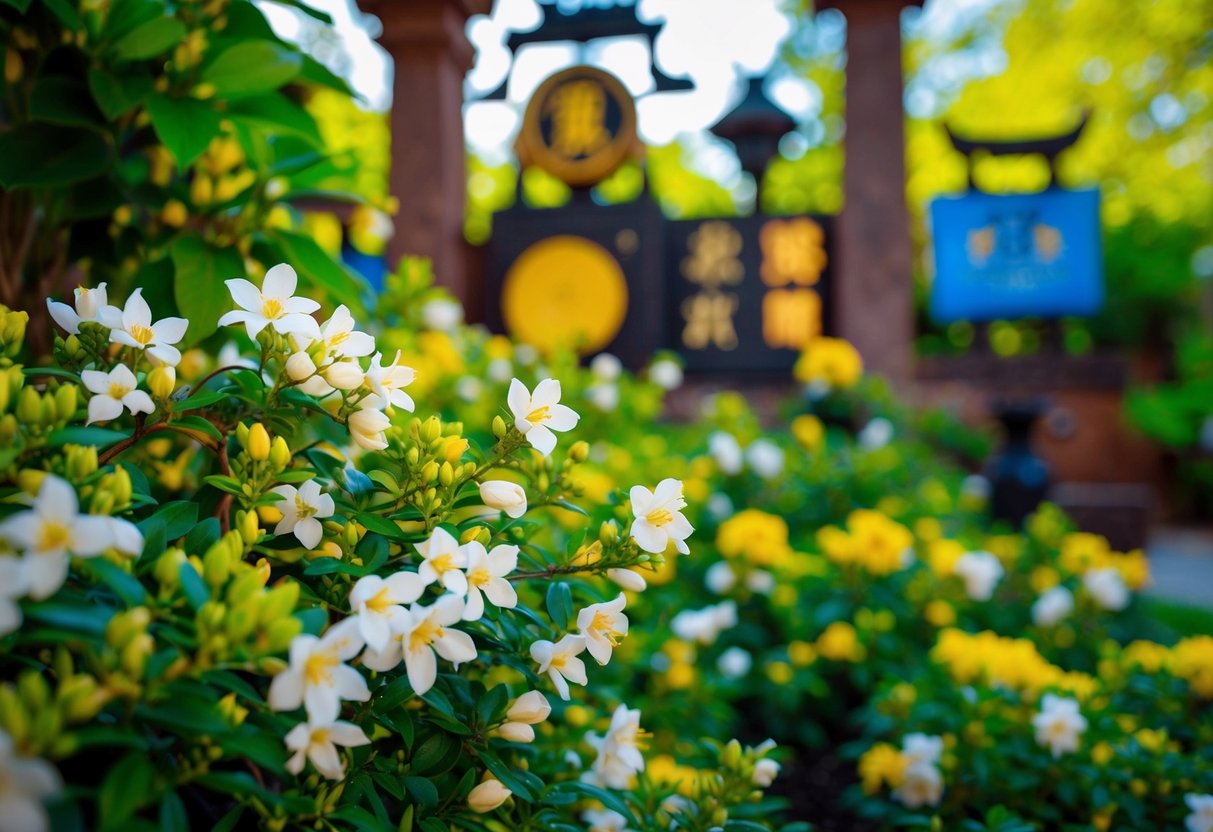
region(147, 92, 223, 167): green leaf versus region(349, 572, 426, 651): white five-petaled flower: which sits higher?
region(147, 92, 223, 167): green leaf

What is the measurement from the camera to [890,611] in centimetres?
215

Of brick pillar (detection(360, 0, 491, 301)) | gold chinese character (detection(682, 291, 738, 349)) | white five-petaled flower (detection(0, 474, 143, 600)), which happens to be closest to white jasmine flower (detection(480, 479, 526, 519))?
white five-petaled flower (detection(0, 474, 143, 600))

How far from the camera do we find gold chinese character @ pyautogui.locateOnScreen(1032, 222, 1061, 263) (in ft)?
17.6

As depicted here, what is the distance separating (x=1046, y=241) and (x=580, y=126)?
3275mm

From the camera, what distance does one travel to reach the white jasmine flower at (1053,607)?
2191mm

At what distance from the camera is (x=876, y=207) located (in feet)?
14.9

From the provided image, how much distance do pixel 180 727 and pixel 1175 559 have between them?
703cm

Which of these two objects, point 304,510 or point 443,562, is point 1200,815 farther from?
point 304,510

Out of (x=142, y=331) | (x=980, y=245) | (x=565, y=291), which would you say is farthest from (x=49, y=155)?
(x=980, y=245)

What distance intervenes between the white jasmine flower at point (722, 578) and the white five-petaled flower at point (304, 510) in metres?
1.56

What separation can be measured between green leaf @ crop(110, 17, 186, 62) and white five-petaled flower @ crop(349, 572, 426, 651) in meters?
0.80

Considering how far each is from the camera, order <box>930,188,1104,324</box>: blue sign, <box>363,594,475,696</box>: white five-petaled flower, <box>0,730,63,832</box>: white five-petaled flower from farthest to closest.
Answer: <box>930,188,1104,324</box>: blue sign → <box>363,594,475,696</box>: white five-petaled flower → <box>0,730,63,832</box>: white five-petaled flower

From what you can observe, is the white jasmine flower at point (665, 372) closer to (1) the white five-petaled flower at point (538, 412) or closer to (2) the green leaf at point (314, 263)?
(2) the green leaf at point (314, 263)

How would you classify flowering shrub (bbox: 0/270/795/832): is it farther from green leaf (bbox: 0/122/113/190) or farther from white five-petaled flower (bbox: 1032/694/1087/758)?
white five-petaled flower (bbox: 1032/694/1087/758)
